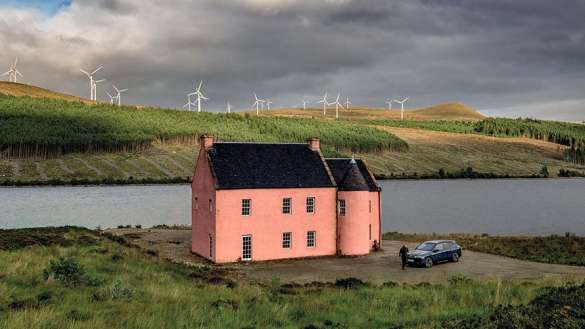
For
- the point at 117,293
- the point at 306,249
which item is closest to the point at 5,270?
the point at 117,293

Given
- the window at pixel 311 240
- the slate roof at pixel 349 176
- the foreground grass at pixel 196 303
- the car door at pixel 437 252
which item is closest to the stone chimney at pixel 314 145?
the slate roof at pixel 349 176

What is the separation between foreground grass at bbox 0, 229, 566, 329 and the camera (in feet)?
51.1

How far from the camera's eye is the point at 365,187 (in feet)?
165

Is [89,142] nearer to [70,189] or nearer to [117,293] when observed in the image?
[70,189]

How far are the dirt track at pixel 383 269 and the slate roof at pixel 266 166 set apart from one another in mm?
6757

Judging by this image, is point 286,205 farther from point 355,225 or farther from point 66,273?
point 66,273

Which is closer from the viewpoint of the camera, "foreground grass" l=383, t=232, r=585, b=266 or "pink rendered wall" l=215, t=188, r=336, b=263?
"pink rendered wall" l=215, t=188, r=336, b=263

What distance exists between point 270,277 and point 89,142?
527ft

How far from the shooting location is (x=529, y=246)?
54250mm

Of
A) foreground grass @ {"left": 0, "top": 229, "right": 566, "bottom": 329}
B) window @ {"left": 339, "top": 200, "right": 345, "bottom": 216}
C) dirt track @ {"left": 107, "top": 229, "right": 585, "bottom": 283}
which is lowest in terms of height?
dirt track @ {"left": 107, "top": 229, "right": 585, "bottom": 283}

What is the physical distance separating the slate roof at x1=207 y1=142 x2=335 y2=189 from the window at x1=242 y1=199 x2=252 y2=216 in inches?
49.6

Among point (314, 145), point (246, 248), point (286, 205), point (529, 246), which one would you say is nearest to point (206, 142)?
point (286, 205)

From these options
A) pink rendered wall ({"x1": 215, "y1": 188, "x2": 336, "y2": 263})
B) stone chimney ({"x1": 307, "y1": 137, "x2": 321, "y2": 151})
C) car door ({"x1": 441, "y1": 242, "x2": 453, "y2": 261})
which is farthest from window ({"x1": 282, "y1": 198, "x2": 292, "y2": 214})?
car door ({"x1": 441, "y1": 242, "x2": 453, "y2": 261})

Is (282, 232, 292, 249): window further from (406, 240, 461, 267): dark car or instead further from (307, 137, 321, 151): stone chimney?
(406, 240, 461, 267): dark car
